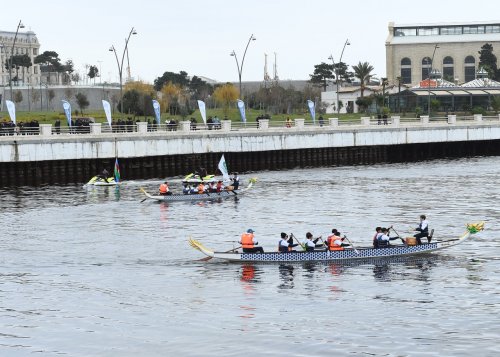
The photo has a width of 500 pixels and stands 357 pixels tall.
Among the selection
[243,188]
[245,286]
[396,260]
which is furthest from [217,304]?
[243,188]

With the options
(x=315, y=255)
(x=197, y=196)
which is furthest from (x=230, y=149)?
(x=315, y=255)

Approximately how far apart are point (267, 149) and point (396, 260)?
57872mm

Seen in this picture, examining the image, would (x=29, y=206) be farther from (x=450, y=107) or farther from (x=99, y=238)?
(x=450, y=107)

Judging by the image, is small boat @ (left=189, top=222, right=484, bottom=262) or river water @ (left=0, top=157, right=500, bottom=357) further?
small boat @ (left=189, top=222, right=484, bottom=262)

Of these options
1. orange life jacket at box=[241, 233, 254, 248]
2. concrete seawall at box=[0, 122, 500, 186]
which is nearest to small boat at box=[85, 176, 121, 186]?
concrete seawall at box=[0, 122, 500, 186]

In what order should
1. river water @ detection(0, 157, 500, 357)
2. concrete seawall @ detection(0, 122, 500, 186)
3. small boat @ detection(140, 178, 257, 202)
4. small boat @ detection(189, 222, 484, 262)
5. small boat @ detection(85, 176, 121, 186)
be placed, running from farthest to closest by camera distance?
concrete seawall @ detection(0, 122, 500, 186) < small boat @ detection(85, 176, 121, 186) < small boat @ detection(140, 178, 257, 202) < small boat @ detection(189, 222, 484, 262) < river water @ detection(0, 157, 500, 357)

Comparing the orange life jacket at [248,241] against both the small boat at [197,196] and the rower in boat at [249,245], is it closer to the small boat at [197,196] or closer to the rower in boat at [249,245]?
the rower in boat at [249,245]

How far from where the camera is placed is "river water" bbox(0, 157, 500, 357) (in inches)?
1428

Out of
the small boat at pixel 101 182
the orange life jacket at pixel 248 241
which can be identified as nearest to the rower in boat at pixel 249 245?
the orange life jacket at pixel 248 241

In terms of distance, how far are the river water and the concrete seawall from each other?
54.5 feet

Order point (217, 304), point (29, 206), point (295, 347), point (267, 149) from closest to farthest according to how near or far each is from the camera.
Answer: point (295, 347) < point (217, 304) < point (29, 206) < point (267, 149)

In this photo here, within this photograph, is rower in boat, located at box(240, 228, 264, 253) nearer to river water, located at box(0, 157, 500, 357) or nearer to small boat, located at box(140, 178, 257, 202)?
river water, located at box(0, 157, 500, 357)

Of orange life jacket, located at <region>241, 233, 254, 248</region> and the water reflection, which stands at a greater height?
orange life jacket, located at <region>241, 233, 254, 248</region>

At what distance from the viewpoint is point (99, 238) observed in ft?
197
